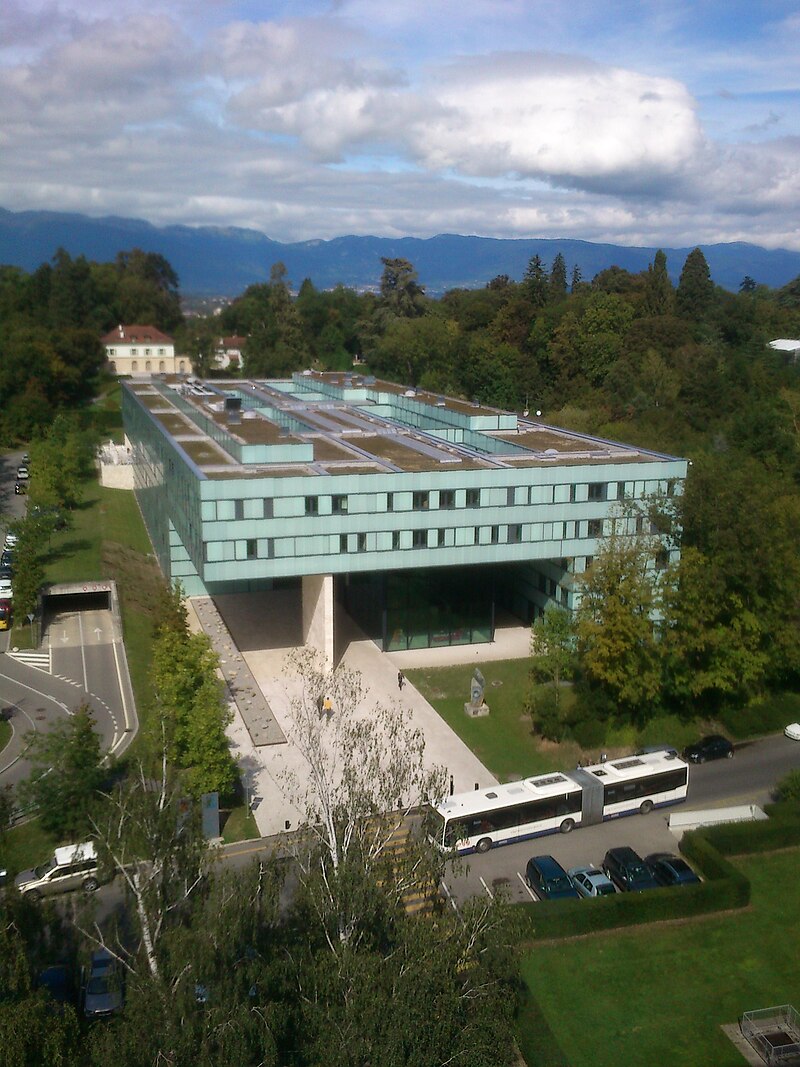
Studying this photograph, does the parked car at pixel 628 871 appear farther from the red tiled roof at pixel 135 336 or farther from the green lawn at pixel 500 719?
the red tiled roof at pixel 135 336

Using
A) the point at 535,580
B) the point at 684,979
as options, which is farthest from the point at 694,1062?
the point at 535,580

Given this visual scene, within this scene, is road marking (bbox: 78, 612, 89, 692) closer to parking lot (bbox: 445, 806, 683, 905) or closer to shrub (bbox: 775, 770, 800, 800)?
parking lot (bbox: 445, 806, 683, 905)

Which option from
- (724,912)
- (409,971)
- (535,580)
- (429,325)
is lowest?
(724,912)

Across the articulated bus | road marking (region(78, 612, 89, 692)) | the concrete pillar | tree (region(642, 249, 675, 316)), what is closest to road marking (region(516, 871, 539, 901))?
the articulated bus

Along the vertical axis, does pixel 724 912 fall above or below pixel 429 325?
below

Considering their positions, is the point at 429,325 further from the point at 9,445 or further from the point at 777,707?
the point at 777,707

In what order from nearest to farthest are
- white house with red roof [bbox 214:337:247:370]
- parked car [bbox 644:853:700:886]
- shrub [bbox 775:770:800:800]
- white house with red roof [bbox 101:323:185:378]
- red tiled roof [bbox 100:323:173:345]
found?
parked car [bbox 644:853:700:886], shrub [bbox 775:770:800:800], white house with red roof [bbox 214:337:247:370], white house with red roof [bbox 101:323:185:378], red tiled roof [bbox 100:323:173:345]

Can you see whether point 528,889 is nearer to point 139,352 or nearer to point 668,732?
point 668,732

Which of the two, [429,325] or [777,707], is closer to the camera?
[777,707]

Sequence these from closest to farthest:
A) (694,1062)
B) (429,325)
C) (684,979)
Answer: (694,1062) < (684,979) < (429,325)
